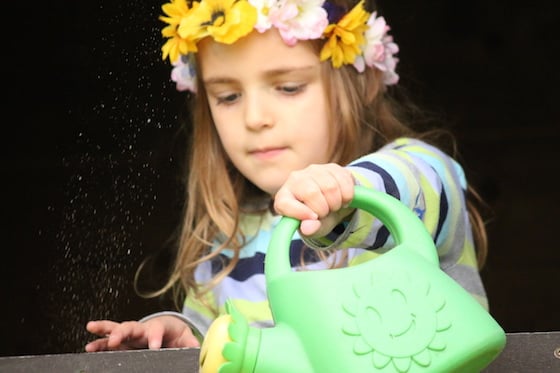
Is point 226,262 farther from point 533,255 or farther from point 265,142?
point 533,255

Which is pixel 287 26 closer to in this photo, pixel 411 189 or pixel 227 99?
pixel 227 99

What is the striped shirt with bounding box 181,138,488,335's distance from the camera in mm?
1208

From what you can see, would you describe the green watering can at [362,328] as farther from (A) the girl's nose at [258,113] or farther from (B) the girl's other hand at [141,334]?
(A) the girl's nose at [258,113]

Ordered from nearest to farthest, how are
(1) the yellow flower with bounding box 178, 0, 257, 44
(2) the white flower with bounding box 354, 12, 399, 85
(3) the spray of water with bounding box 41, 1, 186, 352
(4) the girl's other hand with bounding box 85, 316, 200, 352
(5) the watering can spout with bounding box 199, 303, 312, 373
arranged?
(5) the watering can spout with bounding box 199, 303, 312, 373 < (4) the girl's other hand with bounding box 85, 316, 200, 352 < (1) the yellow flower with bounding box 178, 0, 257, 44 < (2) the white flower with bounding box 354, 12, 399, 85 < (3) the spray of water with bounding box 41, 1, 186, 352

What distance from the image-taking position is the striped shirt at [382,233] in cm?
121

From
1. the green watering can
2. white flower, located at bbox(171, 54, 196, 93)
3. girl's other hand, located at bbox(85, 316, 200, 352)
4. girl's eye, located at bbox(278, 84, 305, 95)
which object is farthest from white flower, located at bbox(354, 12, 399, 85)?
the green watering can

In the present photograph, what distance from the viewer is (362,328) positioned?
90 cm

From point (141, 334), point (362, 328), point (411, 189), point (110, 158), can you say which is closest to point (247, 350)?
point (362, 328)

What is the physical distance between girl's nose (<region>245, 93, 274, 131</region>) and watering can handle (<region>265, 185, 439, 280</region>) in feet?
1.80

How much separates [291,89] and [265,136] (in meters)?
0.07

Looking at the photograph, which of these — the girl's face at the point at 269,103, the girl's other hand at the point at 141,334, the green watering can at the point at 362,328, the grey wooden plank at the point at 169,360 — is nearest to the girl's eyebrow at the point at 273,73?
the girl's face at the point at 269,103

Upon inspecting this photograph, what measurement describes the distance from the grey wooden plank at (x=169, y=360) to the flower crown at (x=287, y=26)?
1.70 ft

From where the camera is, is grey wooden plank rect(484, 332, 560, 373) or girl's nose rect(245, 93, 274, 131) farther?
girl's nose rect(245, 93, 274, 131)

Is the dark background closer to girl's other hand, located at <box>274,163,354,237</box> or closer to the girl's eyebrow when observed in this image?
the girl's eyebrow
